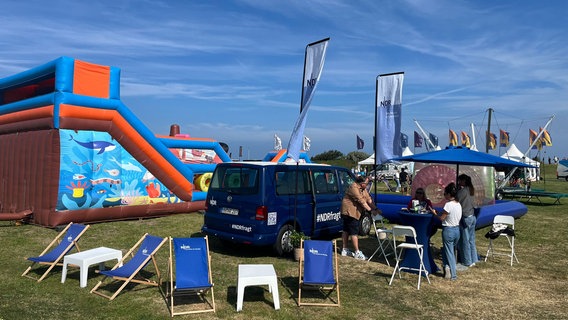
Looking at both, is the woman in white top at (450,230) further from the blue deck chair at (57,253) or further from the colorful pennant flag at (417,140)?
the colorful pennant flag at (417,140)

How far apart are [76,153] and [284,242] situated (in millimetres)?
6399

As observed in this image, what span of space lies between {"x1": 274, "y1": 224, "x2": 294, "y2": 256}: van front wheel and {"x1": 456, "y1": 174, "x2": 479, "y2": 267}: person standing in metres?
3.23

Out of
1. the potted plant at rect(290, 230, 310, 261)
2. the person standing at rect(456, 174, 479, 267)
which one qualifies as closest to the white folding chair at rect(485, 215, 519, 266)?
the person standing at rect(456, 174, 479, 267)

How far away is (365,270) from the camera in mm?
7840

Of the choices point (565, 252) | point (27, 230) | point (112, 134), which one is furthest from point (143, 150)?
point (565, 252)

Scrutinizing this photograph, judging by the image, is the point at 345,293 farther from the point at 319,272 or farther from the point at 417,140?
the point at 417,140

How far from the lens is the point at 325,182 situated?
32.5ft

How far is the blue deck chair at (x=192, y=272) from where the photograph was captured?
570cm

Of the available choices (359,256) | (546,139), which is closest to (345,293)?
(359,256)

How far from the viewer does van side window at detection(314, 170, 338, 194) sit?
964 cm

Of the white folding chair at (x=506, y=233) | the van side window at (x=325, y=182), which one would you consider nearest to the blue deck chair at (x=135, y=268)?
the van side window at (x=325, y=182)

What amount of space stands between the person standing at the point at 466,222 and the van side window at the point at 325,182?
2.79 m

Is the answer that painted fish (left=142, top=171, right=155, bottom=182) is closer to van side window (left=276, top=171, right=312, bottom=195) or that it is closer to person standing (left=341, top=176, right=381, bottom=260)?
van side window (left=276, top=171, right=312, bottom=195)

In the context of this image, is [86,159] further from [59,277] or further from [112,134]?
[59,277]
